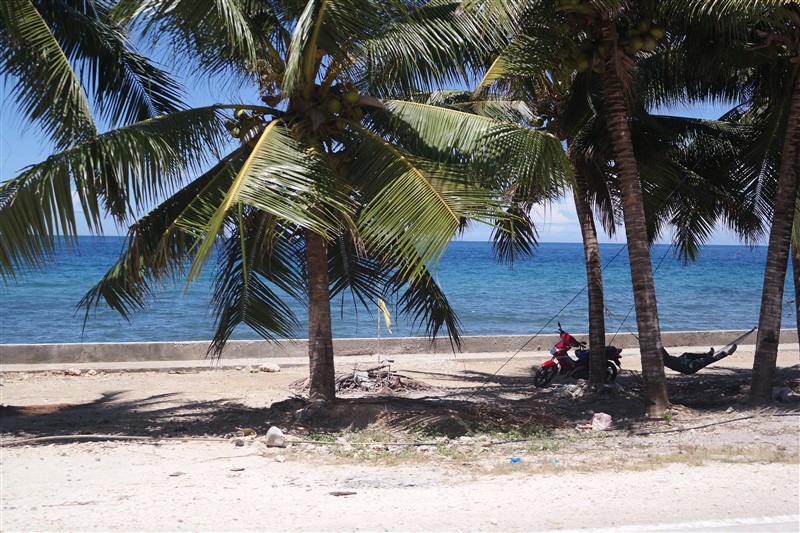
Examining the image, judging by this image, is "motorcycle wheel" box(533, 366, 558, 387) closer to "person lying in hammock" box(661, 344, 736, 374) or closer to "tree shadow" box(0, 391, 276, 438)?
"person lying in hammock" box(661, 344, 736, 374)

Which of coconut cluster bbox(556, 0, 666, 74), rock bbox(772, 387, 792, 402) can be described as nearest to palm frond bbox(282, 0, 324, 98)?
coconut cluster bbox(556, 0, 666, 74)

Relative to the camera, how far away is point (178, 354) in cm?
1673

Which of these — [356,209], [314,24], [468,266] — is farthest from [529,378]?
[468,266]

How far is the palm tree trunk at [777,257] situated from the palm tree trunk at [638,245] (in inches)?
60.2

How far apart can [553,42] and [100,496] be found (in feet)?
22.3

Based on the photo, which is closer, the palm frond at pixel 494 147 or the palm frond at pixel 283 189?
the palm frond at pixel 283 189

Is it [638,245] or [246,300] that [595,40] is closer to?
[638,245]

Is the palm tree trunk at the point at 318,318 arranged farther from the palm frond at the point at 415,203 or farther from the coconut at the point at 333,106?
the coconut at the point at 333,106

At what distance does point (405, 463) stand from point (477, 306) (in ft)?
109

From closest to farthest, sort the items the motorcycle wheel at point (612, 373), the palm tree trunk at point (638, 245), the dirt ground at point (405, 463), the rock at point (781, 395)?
1. the dirt ground at point (405, 463)
2. the palm tree trunk at point (638, 245)
3. the rock at point (781, 395)
4. the motorcycle wheel at point (612, 373)

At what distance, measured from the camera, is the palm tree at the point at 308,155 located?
7.32m

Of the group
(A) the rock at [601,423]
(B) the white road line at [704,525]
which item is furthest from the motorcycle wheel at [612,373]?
(B) the white road line at [704,525]

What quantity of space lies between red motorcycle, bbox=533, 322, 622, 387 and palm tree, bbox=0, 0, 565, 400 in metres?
4.50

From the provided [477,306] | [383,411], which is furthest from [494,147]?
[477,306]
